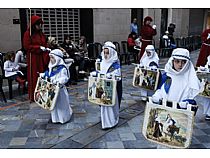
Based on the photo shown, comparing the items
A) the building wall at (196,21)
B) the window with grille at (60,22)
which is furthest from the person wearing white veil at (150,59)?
the building wall at (196,21)

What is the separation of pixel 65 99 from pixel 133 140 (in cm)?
→ 149

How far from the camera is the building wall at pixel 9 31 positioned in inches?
298

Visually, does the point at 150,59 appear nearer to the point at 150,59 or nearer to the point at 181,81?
the point at 150,59

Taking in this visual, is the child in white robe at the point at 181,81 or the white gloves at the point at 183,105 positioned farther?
the child in white robe at the point at 181,81

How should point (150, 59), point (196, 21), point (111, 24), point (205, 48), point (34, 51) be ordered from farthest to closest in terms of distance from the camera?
1. point (196, 21)
2. point (111, 24)
3. point (205, 48)
4. point (34, 51)
5. point (150, 59)

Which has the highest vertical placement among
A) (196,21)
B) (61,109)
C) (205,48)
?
(196,21)

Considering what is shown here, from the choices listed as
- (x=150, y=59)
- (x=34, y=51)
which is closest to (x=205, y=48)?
(x=150, y=59)

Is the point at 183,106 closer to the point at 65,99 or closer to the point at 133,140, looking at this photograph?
the point at 133,140

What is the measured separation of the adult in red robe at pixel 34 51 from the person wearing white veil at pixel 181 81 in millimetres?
3617

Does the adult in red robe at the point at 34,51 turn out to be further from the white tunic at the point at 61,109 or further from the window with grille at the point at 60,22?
the window with grille at the point at 60,22

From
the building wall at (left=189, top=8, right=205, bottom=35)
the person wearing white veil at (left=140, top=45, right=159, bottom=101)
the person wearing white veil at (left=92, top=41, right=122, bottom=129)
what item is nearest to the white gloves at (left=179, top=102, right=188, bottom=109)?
the person wearing white veil at (left=92, top=41, right=122, bottom=129)

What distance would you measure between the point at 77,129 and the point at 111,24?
711 centimetres

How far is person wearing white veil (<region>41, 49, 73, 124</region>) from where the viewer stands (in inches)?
185

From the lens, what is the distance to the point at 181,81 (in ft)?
10.6
